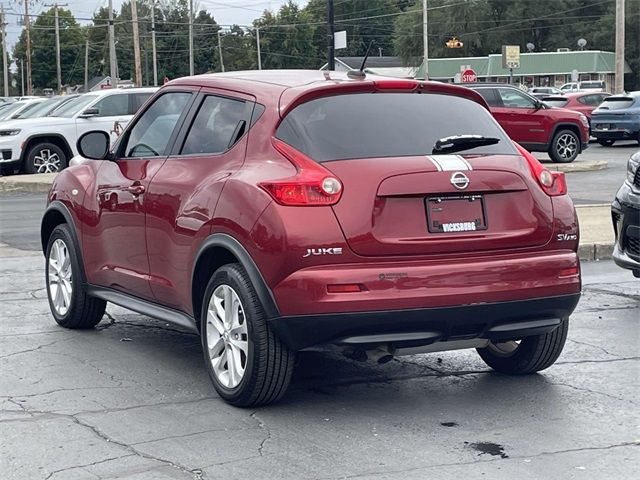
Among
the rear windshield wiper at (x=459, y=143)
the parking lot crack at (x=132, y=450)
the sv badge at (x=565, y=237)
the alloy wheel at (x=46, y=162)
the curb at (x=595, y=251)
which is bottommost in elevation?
the curb at (x=595, y=251)

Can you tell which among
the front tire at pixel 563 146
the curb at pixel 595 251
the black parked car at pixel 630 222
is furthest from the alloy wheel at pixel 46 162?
the black parked car at pixel 630 222

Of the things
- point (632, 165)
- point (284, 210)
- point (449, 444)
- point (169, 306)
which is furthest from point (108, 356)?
point (632, 165)

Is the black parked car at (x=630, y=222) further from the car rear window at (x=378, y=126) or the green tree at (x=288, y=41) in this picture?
the green tree at (x=288, y=41)

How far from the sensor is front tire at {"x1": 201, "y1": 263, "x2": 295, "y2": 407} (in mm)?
5715

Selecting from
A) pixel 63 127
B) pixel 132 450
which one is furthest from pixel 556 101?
pixel 132 450

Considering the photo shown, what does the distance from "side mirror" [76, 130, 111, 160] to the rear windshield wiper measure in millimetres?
2555

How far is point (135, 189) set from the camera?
7062 mm

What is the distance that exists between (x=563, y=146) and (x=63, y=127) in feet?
36.9

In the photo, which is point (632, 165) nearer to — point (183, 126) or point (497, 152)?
point (497, 152)

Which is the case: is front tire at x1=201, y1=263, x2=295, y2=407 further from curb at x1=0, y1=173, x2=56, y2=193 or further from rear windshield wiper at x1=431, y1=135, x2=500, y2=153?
curb at x1=0, y1=173, x2=56, y2=193

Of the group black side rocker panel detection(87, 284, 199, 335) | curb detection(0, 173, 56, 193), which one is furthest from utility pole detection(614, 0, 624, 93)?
black side rocker panel detection(87, 284, 199, 335)

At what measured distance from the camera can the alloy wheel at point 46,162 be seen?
23781mm

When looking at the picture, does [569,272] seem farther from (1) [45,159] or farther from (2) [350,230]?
(1) [45,159]

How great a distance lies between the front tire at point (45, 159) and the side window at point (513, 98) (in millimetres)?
10255
